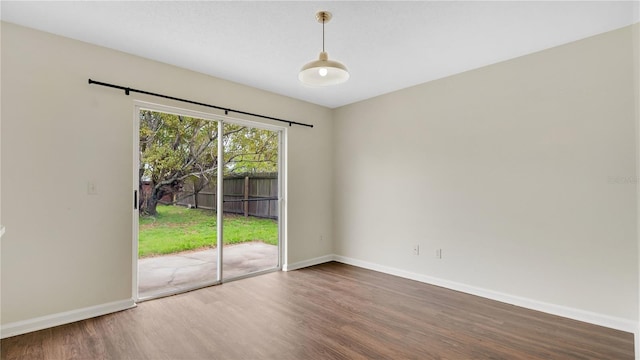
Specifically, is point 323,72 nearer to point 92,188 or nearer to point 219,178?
point 219,178

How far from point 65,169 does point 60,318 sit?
131 centimetres

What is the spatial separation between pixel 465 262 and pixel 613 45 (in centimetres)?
247

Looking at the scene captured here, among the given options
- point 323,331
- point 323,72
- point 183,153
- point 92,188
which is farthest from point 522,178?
A: point 92,188

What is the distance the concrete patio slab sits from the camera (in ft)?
11.2

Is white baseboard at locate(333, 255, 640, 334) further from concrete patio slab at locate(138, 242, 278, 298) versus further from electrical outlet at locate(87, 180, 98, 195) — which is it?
electrical outlet at locate(87, 180, 98, 195)

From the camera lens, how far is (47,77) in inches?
105

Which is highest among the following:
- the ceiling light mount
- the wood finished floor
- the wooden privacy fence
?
the ceiling light mount

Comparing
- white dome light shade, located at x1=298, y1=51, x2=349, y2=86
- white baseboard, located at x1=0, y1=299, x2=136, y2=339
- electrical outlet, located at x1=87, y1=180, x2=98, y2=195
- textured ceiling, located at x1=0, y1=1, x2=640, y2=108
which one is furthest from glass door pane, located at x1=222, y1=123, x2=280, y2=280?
white dome light shade, located at x1=298, y1=51, x2=349, y2=86

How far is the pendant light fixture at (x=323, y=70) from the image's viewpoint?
2.18m

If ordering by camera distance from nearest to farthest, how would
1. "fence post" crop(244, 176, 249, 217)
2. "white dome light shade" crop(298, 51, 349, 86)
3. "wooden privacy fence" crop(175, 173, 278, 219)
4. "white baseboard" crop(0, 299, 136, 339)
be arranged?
1. "white dome light shade" crop(298, 51, 349, 86)
2. "white baseboard" crop(0, 299, 136, 339)
3. "wooden privacy fence" crop(175, 173, 278, 219)
4. "fence post" crop(244, 176, 249, 217)

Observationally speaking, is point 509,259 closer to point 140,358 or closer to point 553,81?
point 553,81

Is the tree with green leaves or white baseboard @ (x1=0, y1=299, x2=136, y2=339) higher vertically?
the tree with green leaves

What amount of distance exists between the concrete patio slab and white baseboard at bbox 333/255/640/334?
1735 millimetres

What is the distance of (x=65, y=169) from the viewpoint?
274 centimetres
